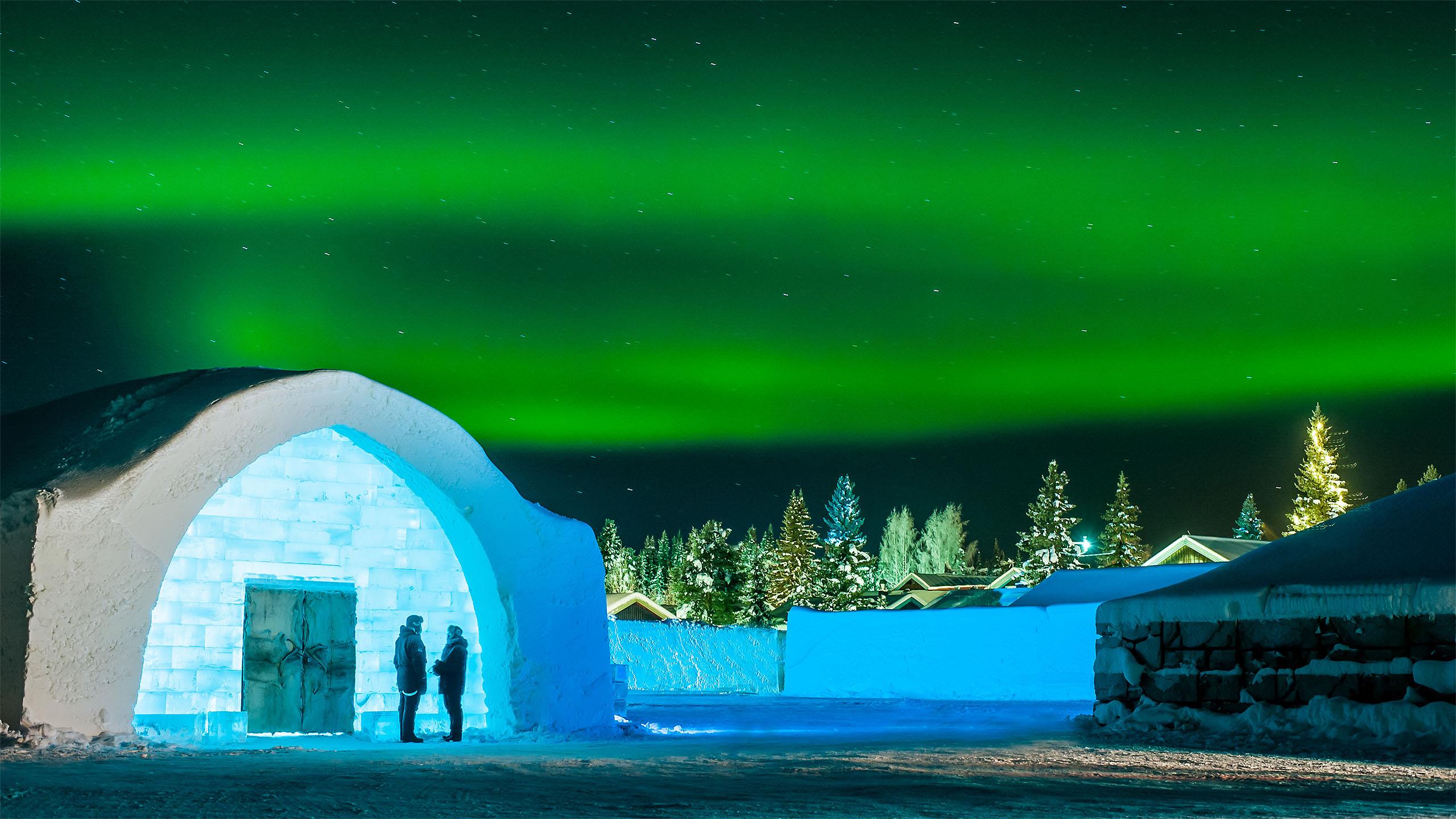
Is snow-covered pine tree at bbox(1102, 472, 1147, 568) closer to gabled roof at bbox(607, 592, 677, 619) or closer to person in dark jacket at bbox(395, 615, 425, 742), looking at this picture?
gabled roof at bbox(607, 592, 677, 619)

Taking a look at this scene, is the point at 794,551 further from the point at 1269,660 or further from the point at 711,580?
the point at 1269,660

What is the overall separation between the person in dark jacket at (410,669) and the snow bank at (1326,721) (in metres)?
6.68

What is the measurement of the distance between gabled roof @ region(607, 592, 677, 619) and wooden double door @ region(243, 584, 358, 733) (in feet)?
158

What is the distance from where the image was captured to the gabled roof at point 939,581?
3044 inches

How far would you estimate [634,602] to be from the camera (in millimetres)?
63969

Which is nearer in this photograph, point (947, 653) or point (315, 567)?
point (315, 567)

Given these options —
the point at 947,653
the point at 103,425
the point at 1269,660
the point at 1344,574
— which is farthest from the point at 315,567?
the point at 947,653

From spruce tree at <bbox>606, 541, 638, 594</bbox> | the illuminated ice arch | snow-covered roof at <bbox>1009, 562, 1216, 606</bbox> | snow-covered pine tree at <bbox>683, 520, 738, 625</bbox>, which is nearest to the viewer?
the illuminated ice arch

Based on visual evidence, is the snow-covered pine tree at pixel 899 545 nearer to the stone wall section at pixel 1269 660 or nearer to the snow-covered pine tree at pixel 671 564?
the snow-covered pine tree at pixel 671 564

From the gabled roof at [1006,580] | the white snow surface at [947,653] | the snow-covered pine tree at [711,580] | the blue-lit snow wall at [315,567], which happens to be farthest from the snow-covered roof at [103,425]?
the gabled roof at [1006,580]

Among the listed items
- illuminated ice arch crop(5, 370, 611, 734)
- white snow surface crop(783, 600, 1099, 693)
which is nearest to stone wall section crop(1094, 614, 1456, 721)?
illuminated ice arch crop(5, 370, 611, 734)

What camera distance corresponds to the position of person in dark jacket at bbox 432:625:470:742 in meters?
11.9

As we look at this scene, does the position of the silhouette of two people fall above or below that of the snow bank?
above

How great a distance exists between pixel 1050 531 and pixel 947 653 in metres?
28.0
